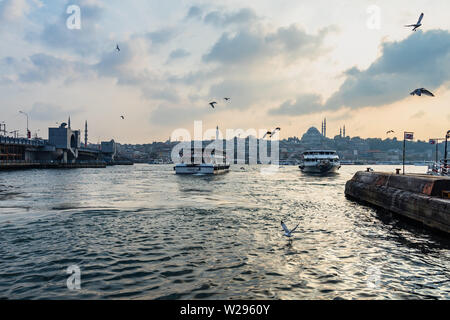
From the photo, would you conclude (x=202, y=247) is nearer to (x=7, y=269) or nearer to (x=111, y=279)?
(x=111, y=279)

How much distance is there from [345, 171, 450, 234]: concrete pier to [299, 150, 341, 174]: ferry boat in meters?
51.5

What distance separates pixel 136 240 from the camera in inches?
499

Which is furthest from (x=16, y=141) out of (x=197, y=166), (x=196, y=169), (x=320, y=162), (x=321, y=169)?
(x=321, y=169)

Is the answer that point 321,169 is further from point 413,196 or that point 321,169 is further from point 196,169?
point 413,196

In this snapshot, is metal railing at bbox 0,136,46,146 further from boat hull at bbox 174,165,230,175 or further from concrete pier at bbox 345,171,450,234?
concrete pier at bbox 345,171,450,234

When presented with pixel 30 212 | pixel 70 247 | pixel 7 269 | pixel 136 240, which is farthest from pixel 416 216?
pixel 30 212

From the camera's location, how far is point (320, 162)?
7850 cm

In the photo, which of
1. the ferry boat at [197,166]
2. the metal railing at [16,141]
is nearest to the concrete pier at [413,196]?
the ferry boat at [197,166]

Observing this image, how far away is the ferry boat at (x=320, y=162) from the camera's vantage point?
77.8 metres

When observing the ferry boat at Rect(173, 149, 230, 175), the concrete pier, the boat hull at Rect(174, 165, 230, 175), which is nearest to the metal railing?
the ferry boat at Rect(173, 149, 230, 175)

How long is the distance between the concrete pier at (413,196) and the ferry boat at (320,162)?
5147cm

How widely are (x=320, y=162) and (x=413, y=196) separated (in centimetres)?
6218

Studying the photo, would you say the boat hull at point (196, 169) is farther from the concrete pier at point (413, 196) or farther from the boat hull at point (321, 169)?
the concrete pier at point (413, 196)

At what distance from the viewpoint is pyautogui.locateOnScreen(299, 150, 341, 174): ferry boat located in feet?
255
